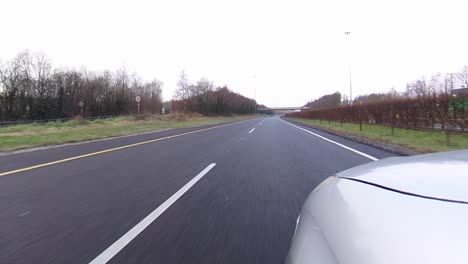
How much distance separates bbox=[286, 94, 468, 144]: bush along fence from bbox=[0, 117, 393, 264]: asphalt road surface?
9.87 metres

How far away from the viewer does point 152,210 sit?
5.73 meters

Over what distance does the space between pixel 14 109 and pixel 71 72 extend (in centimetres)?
1613

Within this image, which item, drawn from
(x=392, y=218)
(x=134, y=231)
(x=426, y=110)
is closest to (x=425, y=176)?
(x=392, y=218)

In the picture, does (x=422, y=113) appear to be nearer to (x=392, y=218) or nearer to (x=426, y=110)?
(x=426, y=110)

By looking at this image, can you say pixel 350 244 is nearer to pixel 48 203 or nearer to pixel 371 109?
pixel 48 203

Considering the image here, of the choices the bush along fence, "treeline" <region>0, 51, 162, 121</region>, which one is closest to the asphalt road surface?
the bush along fence

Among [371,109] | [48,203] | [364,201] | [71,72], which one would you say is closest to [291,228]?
[364,201]

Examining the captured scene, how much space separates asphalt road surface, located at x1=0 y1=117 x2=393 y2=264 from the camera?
408 centimetres

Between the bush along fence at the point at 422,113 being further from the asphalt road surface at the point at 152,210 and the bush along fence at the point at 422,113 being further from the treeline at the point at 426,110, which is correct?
the asphalt road surface at the point at 152,210

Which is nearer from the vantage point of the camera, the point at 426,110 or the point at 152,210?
the point at 152,210

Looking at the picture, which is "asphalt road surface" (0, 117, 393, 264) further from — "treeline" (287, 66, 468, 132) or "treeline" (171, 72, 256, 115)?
"treeline" (171, 72, 256, 115)

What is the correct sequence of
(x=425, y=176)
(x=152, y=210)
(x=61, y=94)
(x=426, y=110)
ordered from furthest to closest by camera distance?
1. (x=61, y=94)
2. (x=426, y=110)
3. (x=152, y=210)
4. (x=425, y=176)

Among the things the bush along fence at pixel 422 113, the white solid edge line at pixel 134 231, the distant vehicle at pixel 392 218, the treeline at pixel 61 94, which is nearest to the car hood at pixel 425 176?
the distant vehicle at pixel 392 218

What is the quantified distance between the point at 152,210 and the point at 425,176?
167 inches
